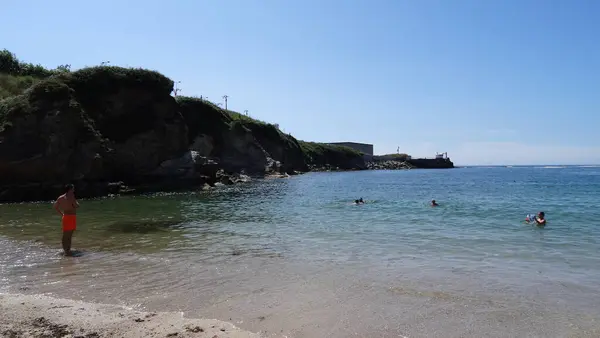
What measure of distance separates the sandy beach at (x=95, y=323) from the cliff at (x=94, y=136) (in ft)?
97.3

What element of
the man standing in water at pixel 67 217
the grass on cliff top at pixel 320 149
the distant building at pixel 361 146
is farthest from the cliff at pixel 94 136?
the distant building at pixel 361 146

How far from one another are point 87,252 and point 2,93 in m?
38.3

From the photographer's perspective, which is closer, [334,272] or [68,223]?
[334,272]

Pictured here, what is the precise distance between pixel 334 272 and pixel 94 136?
3341cm

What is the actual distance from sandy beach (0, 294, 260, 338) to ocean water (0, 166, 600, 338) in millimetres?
625

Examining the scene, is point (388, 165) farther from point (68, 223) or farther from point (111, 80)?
point (68, 223)

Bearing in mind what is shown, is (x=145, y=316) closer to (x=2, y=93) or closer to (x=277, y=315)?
(x=277, y=315)

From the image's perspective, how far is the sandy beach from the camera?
246 inches

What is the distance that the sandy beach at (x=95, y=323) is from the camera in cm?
625

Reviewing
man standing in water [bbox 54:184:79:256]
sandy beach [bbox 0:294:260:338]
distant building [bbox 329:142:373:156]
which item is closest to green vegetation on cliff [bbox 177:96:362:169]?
distant building [bbox 329:142:373:156]

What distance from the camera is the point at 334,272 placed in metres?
10.8

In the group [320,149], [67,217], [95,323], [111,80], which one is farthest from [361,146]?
[95,323]

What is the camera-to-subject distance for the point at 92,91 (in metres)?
40.9

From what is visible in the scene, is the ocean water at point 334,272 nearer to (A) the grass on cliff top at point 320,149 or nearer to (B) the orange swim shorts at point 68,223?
(B) the orange swim shorts at point 68,223
